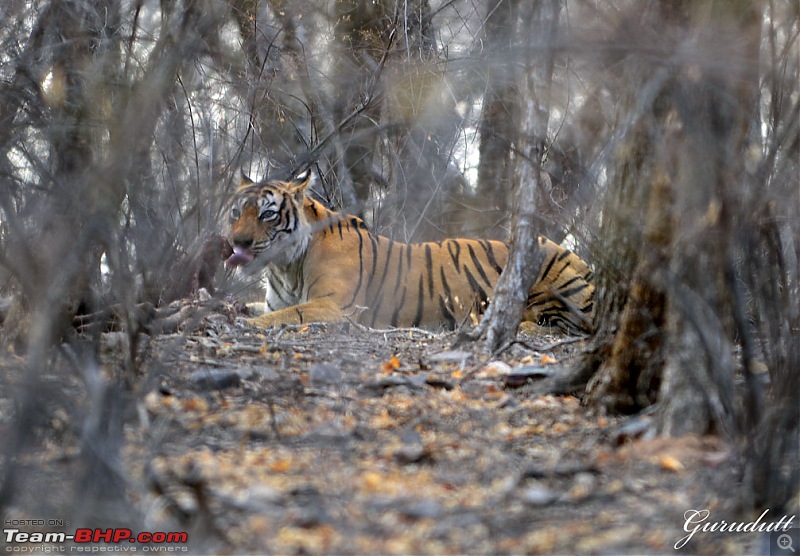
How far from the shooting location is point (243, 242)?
26.5 feet

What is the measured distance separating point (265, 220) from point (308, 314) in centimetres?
106

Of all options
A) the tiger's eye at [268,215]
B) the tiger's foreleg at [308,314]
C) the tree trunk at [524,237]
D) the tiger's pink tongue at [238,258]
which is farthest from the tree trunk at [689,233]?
the tiger's eye at [268,215]

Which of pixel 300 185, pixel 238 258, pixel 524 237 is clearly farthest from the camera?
pixel 300 185

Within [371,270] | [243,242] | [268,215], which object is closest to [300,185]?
[268,215]

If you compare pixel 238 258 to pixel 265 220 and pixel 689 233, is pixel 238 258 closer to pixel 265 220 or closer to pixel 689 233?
pixel 265 220

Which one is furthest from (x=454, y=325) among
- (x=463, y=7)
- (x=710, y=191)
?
(x=710, y=191)

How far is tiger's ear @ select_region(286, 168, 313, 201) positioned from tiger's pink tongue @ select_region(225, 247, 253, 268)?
703mm

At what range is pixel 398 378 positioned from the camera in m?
4.32

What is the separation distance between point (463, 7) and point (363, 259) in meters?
3.87

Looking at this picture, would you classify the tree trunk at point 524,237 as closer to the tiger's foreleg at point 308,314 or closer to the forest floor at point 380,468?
the forest floor at point 380,468

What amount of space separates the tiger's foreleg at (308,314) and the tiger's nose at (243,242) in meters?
0.76

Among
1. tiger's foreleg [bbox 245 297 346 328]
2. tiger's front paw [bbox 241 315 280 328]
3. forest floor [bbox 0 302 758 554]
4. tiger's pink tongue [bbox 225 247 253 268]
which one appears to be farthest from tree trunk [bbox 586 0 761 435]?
tiger's pink tongue [bbox 225 247 253 268]

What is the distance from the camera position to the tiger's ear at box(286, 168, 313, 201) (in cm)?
830

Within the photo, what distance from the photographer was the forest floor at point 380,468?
8.25ft
